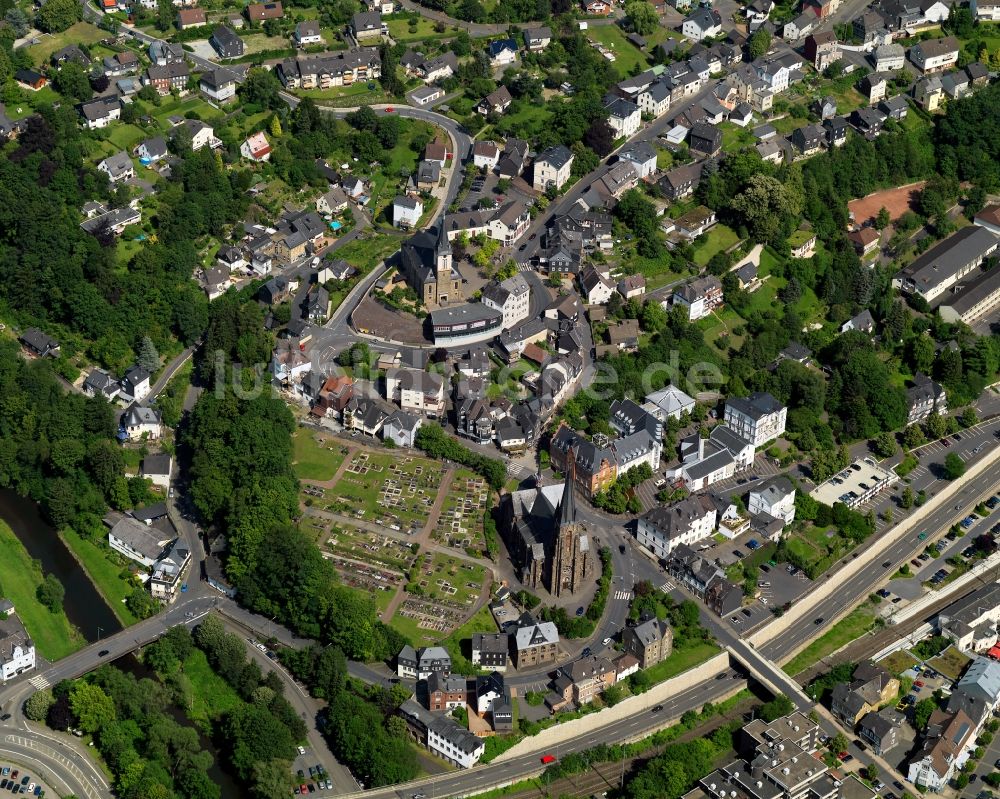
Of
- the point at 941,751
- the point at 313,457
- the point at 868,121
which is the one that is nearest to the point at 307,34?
the point at 868,121

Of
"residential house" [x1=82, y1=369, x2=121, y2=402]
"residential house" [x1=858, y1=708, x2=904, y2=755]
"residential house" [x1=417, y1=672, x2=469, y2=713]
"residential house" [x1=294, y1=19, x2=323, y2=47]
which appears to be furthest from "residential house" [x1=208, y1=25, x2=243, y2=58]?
"residential house" [x1=858, y1=708, x2=904, y2=755]

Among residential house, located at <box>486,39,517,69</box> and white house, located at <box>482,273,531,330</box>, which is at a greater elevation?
residential house, located at <box>486,39,517,69</box>

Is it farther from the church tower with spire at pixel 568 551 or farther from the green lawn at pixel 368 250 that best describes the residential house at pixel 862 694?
the green lawn at pixel 368 250

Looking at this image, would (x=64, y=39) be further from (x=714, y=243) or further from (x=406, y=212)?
(x=714, y=243)

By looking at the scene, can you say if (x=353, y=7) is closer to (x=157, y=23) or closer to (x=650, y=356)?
(x=157, y=23)

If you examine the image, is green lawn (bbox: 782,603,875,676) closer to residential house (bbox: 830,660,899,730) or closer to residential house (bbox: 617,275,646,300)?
residential house (bbox: 830,660,899,730)

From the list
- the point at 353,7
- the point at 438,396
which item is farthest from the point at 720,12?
the point at 438,396
